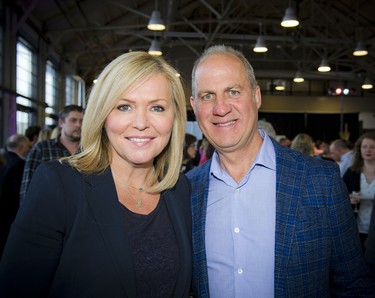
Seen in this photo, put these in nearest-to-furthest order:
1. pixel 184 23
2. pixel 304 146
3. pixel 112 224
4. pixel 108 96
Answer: pixel 112 224, pixel 108 96, pixel 304 146, pixel 184 23

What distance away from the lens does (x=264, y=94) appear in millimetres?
24656

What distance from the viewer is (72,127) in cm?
445

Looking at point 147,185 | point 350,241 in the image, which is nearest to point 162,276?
point 147,185

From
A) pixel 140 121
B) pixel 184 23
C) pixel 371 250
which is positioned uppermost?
pixel 184 23

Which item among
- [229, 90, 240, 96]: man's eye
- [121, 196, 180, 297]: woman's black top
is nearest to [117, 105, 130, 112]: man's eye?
[121, 196, 180, 297]: woman's black top

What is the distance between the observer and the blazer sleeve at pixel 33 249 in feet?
4.92

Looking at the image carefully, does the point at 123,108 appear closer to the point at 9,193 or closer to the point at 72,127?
the point at 72,127

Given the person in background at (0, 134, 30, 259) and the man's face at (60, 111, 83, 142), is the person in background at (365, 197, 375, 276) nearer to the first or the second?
the man's face at (60, 111, 83, 142)

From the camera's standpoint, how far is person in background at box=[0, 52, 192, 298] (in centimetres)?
152

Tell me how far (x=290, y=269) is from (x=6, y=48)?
376 inches

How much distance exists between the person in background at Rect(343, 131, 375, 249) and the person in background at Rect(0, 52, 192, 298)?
2825 mm

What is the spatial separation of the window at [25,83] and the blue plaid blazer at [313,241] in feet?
32.3

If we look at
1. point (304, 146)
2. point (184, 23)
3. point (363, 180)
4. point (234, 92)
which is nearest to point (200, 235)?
point (234, 92)

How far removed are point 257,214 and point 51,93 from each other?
1418 cm
